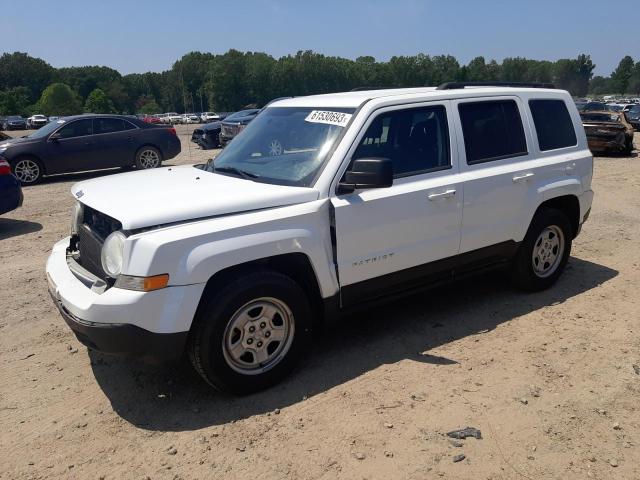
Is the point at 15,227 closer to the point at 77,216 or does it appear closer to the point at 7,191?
the point at 7,191

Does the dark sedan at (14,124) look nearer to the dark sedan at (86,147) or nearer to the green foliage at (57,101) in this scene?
the green foliage at (57,101)

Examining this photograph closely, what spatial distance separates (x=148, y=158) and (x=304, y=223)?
38.0ft

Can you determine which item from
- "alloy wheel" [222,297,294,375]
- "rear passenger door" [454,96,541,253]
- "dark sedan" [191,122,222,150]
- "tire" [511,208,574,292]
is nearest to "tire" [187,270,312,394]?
"alloy wheel" [222,297,294,375]

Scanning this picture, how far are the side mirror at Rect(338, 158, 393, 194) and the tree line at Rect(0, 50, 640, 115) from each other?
119956 mm

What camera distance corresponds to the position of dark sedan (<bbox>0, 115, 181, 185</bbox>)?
12.7 m

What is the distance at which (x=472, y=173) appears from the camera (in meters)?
4.52

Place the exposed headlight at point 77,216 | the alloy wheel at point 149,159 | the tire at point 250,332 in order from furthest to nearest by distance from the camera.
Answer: the alloy wheel at point 149,159, the exposed headlight at point 77,216, the tire at point 250,332

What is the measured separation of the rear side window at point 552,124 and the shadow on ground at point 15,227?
7.08 metres

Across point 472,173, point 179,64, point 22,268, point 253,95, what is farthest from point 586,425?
point 179,64

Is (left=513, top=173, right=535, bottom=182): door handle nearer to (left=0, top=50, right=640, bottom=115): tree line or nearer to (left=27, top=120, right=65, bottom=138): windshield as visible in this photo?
(left=27, top=120, right=65, bottom=138): windshield

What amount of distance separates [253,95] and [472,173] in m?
130

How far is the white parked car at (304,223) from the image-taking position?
10.6ft

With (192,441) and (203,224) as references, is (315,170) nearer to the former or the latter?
(203,224)

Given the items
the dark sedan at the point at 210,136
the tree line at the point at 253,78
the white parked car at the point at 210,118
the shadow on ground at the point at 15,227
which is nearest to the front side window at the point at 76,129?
the shadow on ground at the point at 15,227
